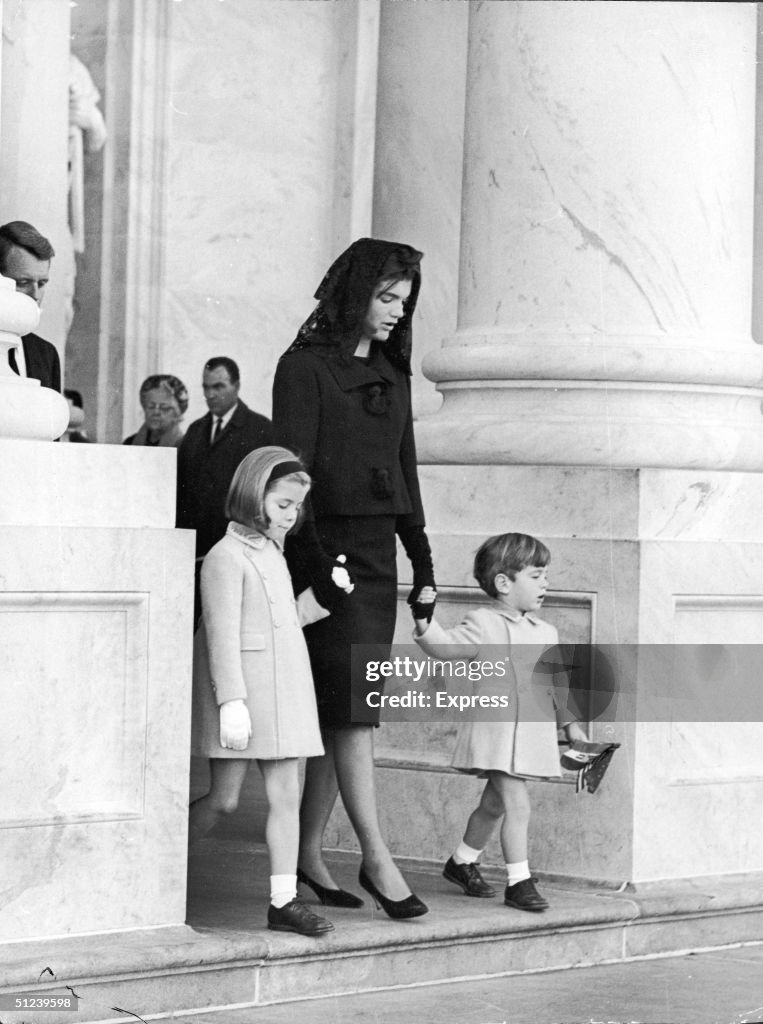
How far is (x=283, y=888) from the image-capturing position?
618 centimetres

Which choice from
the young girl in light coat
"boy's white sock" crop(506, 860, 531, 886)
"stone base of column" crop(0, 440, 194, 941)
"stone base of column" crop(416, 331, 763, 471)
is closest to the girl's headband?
the young girl in light coat

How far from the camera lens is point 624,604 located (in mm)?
7262

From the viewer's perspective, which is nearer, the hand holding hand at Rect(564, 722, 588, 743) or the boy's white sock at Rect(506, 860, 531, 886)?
the boy's white sock at Rect(506, 860, 531, 886)

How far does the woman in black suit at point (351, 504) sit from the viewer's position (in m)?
6.46

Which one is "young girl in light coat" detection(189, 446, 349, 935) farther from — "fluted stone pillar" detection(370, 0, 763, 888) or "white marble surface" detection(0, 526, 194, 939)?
"fluted stone pillar" detection(370, 0, 763, 888)

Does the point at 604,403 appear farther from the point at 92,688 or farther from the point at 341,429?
the point at 92,688

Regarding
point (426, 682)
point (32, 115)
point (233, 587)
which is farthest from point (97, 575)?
point (32, 115)

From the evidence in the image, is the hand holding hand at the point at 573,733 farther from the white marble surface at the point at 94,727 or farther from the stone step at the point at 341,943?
the white marble surface at the point at 94,727

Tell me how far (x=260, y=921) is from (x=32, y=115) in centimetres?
306

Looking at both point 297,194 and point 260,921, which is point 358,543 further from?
point 297,194

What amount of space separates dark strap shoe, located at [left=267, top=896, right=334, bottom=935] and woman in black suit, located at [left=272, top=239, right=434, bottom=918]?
0.32 metres

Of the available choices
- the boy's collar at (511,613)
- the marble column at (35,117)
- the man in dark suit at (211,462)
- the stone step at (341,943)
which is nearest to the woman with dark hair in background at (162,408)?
the man in dark suit at (211,462)

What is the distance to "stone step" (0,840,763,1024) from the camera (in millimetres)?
5730

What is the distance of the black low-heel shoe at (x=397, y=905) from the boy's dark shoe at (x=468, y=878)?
0.52 m
